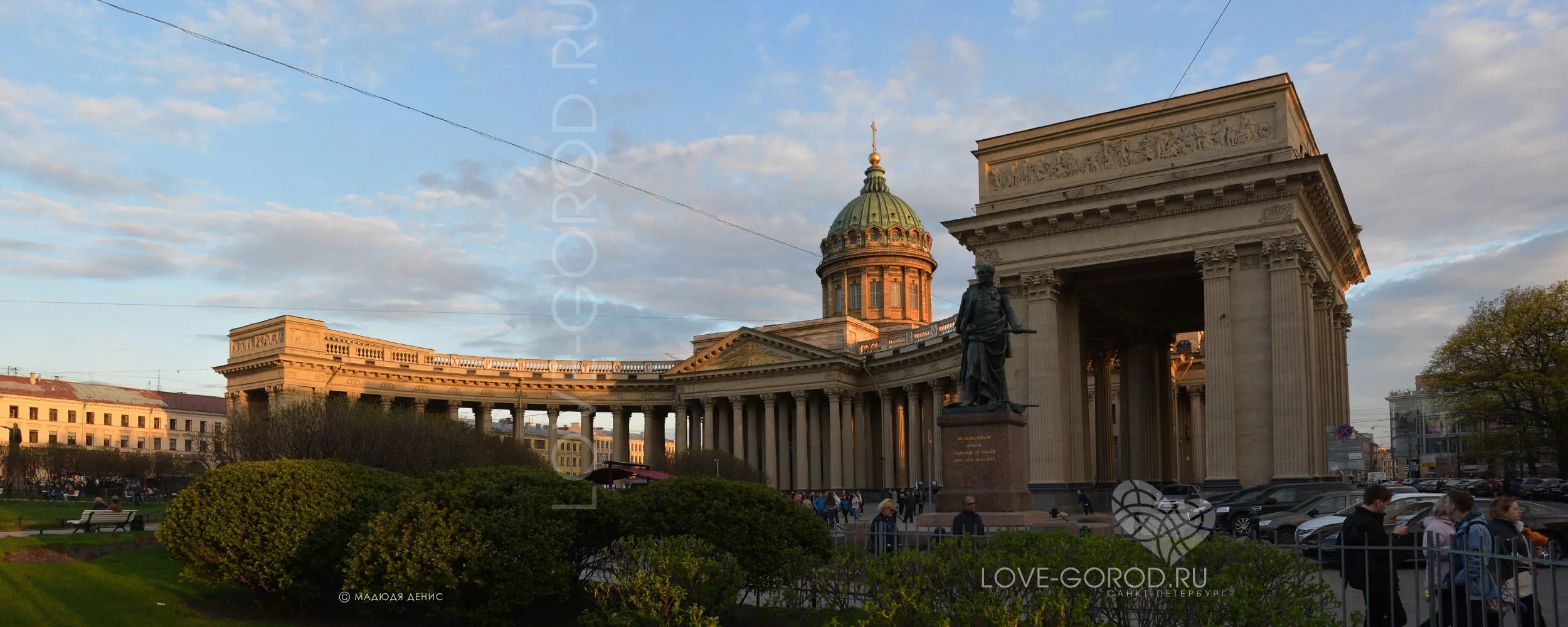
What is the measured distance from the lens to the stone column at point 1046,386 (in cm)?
3653

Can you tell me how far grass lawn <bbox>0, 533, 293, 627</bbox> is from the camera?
14039mm

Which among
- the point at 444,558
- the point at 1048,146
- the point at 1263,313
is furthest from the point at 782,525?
the point at 1048,146

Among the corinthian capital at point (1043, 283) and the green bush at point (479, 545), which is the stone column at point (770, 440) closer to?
the corinthian capital at point (1043, 283)

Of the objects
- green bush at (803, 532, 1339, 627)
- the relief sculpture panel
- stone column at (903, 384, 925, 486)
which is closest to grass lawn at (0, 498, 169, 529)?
green bush at (803, 532, 1339, 627)

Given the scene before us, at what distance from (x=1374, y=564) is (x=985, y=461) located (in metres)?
8.11

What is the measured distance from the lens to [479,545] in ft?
45.1

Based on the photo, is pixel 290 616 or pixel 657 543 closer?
pixel 657 543

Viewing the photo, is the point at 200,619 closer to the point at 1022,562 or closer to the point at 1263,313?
the point at 1022,562

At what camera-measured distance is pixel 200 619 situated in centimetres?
1434

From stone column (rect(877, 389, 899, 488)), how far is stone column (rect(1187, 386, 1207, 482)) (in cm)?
1752

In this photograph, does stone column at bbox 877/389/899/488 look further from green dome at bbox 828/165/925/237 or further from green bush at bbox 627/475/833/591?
green bush at bbox 627/475/833/591

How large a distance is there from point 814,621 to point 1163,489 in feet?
103

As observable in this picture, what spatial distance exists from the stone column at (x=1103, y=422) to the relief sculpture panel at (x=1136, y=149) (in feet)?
42.8

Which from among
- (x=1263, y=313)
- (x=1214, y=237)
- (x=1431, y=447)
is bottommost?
(x=1431, y=447)
